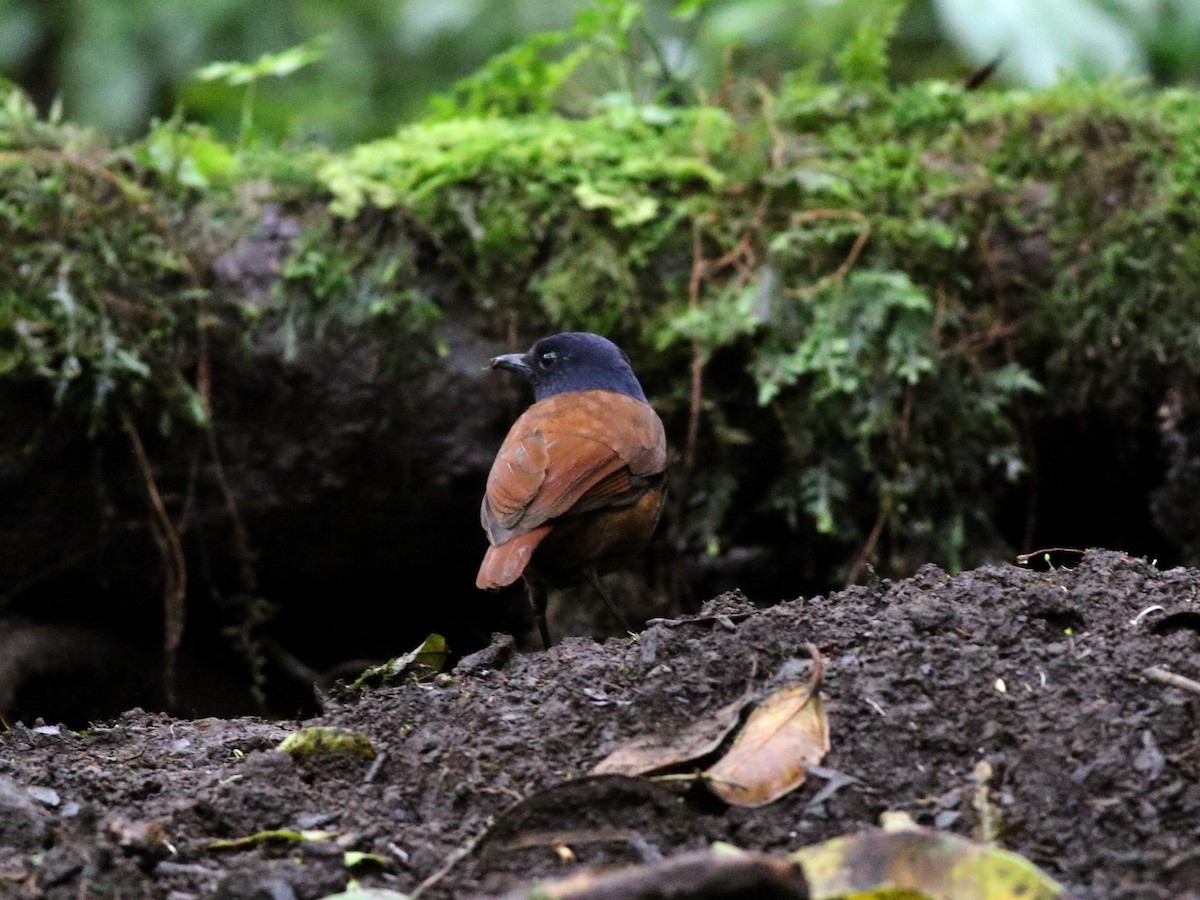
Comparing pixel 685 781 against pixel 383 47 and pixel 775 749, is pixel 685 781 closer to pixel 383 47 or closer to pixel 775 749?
pixel 775 749

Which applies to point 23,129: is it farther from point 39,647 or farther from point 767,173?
point 767,173

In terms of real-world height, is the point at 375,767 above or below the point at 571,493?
below

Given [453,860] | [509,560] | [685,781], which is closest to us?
[453,860]

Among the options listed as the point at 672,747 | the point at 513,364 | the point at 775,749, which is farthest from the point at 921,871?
the point at 513,364

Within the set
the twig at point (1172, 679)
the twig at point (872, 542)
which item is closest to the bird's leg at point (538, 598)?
the twig at point (872, 542)

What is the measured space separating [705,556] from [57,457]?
2.73m

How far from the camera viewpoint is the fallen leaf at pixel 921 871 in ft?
5.48

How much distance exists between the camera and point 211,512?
583 cm

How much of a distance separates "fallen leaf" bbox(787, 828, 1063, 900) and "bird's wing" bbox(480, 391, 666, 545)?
2521 mm

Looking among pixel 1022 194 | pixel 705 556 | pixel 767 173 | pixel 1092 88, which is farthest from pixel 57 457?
pixel 1092 88

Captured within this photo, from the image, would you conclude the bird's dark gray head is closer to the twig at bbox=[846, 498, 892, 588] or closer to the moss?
the moss

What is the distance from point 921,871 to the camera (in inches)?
67.3

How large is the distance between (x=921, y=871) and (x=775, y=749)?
0.54 m

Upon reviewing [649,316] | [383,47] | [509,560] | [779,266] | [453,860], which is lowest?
[453,860]
